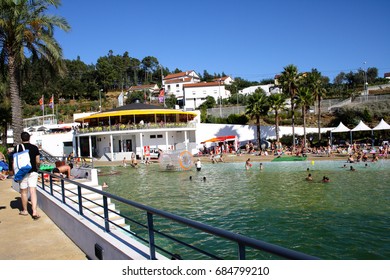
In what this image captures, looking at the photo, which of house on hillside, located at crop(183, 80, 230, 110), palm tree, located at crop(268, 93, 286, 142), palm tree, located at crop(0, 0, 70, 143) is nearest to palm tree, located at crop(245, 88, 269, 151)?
palm tree, located at crop(268, 93, 286, 142)

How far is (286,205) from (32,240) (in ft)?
37.8

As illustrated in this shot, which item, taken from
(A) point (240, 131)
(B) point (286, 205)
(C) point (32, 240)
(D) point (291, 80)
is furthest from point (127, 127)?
(C) point (32, 240)

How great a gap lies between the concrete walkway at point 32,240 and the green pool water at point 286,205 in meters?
3.65

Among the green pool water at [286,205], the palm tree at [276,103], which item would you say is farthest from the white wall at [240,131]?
the green pool water at [286,205]

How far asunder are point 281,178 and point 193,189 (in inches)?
280

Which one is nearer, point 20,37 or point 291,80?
point 20,37

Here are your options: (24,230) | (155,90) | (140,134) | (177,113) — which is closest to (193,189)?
(24,230)

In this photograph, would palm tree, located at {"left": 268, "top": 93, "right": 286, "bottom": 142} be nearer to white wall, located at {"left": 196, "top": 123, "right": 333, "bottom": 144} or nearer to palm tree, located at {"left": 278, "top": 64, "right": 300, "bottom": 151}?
palm tree, located at {"left": 278, "top": 64, "right": 300, "bottom": 151}

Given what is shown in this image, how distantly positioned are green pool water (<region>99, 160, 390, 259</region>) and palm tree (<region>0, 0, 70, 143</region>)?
7.88 m

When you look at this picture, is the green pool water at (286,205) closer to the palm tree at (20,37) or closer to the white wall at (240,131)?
the palm tree at (20,37)

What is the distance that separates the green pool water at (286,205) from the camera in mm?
10477

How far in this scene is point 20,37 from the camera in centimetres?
1778

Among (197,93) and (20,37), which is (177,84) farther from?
(20,37)
